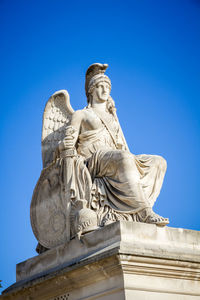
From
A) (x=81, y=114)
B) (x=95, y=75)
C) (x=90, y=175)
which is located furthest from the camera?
(x=95, y=75)

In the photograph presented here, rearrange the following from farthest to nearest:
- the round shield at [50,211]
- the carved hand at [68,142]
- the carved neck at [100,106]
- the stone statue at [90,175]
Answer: the carved neck at [100,106] → the carved hand at [68,142] → the round shield at [50,211] → the stone statue at [90,175]

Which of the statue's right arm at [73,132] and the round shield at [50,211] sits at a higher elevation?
the statue's right arm at [73,132]

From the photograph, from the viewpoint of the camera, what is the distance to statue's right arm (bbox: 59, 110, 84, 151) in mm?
9695

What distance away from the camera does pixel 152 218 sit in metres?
8.59

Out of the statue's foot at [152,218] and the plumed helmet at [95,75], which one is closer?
the statue's foot at [152,218]

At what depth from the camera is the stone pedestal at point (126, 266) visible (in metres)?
7.84

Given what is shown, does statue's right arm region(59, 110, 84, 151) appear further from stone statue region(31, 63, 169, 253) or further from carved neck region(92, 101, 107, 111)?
carved neck region(92, 101, 107, 111)

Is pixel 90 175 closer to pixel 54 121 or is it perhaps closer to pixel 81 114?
pixel 81 114

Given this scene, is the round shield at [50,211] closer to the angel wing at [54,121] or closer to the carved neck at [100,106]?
the angel wing at [54,121]

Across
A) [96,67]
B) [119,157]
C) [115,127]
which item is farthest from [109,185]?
[96,67]

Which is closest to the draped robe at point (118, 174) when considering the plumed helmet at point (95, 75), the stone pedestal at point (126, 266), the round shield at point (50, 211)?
the round shield at point (50, 211)

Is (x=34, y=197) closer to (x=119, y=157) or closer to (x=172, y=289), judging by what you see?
(x=119, y=157)

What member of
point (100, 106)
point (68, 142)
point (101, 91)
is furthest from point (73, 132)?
point (101, 91)

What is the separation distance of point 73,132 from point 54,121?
1104 mm
